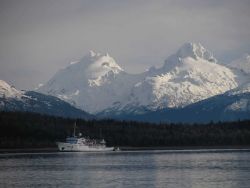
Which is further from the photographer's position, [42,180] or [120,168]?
[120,168]

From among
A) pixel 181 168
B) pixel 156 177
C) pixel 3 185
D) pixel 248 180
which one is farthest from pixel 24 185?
pixel 181 168

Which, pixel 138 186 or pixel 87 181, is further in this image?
pixel 87 181

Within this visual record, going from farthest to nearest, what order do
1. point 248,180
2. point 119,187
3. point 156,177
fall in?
point 156,177 → point 248,180 → point 119,187

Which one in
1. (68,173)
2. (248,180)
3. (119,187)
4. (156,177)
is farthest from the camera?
(68,173)

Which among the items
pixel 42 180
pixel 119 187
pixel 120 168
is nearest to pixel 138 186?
pixel 119 187

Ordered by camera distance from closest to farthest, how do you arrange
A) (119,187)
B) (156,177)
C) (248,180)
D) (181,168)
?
(119,187), (248,180), (156,177), (181,168)

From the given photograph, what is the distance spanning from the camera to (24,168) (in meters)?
160

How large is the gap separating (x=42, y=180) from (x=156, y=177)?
19104 mm

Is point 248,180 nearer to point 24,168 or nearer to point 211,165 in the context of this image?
point 211,165

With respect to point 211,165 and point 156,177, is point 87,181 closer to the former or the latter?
point 156,177

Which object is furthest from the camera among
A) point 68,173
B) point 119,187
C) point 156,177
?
point 68,173

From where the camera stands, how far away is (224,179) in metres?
124

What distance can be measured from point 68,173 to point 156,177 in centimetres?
1995

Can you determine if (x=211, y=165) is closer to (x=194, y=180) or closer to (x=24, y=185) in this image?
(x=194, y=180)
